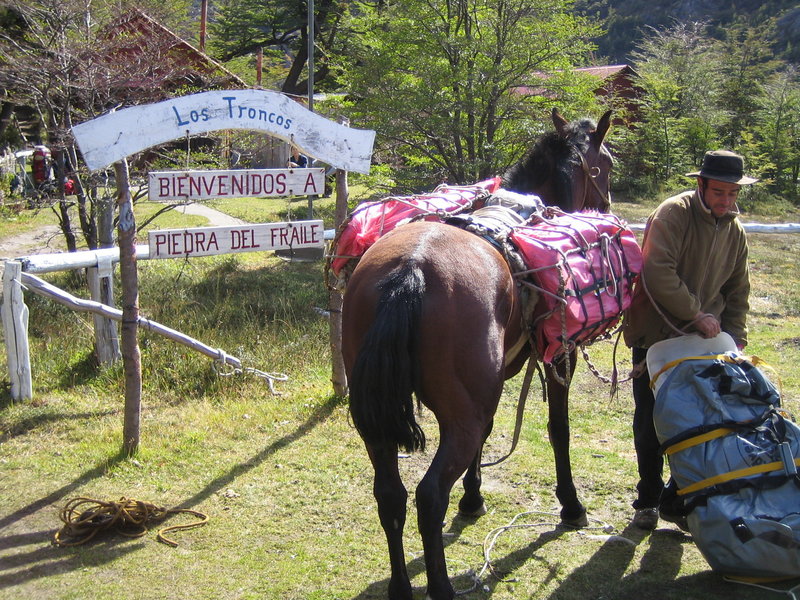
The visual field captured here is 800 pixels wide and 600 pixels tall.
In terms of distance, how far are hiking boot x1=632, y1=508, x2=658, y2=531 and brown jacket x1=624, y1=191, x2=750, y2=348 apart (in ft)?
3.12

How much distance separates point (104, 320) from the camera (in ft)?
20.6

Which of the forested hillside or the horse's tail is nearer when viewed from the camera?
the horse's tail

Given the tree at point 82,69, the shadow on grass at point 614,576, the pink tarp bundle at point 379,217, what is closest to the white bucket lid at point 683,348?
the shadow on grass at point 614,576

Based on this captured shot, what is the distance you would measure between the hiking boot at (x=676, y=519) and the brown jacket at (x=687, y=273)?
95cm

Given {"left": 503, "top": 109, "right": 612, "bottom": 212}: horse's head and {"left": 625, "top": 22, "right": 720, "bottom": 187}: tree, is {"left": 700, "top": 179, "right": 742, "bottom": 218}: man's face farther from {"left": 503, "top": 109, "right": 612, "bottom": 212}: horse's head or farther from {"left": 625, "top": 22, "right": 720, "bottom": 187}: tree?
{"left": 625, "top": 22, "right": 720, "bottom": 187}: tree

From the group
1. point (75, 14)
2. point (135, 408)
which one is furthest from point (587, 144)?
point (75, 14)

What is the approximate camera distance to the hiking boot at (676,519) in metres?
4.03

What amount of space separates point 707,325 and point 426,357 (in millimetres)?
1686

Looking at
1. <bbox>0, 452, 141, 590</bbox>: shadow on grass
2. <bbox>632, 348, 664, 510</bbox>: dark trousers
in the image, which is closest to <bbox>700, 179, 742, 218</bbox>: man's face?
<bbox>632, 348, 664, 510</bbox>: dark trousers

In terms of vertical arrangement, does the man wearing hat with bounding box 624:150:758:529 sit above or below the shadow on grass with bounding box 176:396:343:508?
above

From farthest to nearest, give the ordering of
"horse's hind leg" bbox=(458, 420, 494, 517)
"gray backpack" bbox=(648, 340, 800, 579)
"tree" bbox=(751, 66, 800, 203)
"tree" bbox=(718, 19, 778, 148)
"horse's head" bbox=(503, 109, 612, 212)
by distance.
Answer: "tree" bbox=(718, 19, 778, 148) → "tree" bbox=(751, 66, 800, 203) → "horse's head" bbox=(503, 109, 612, 212) → "horse's hind leg" bbox=(458, 420, 494, 517) → "gray backpack" bbox=(648, 340, 800, 579)

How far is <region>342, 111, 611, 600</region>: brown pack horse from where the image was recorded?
2.94m

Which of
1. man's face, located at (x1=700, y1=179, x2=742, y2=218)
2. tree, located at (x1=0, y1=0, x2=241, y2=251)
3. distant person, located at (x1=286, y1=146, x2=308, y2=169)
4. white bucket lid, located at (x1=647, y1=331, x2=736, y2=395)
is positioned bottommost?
white bucket lid, located at (x1=647, y1=331, x2=736, y2=395)

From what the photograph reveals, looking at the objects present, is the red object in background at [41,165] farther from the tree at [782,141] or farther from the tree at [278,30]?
the tree at [782,141]
